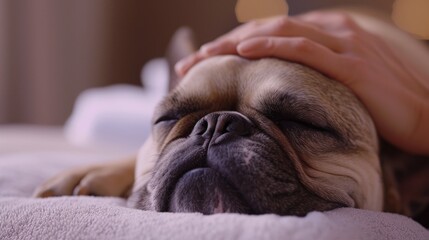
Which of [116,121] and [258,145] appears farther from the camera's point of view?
[116,121]

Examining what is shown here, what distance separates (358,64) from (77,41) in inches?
153

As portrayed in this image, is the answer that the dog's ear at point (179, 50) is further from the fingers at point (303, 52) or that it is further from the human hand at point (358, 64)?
the fingers at point (303, 52)

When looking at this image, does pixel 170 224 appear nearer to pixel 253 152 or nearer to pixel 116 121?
pixel 253 152

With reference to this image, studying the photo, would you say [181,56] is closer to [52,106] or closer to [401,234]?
[401,234]

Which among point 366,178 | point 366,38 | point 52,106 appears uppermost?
point 366,38

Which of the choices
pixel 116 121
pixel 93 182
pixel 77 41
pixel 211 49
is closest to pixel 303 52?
pixel 211 49

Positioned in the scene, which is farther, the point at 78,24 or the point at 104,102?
the point at 78,24

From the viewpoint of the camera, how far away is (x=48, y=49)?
14.8 feet

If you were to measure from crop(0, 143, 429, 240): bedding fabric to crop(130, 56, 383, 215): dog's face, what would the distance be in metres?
0.12

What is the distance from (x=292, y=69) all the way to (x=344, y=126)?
19 centimetres

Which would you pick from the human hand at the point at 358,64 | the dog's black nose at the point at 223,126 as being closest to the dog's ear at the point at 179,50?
the human hand at the point at 358,64

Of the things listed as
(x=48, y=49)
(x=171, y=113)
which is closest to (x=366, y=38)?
(x=171, y=113)

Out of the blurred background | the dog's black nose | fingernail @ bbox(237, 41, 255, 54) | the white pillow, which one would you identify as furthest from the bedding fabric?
the blurred background

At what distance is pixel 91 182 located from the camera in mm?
1367
